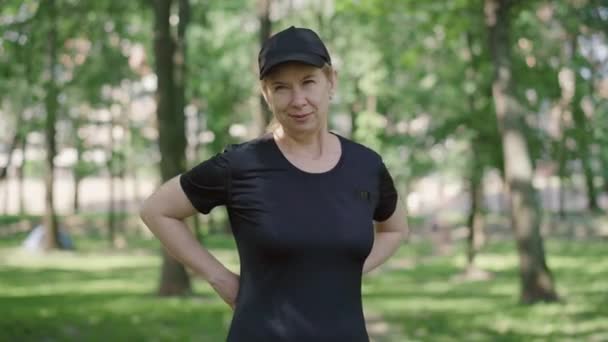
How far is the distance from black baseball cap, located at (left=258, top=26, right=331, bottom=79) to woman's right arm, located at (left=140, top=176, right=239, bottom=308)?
540mm

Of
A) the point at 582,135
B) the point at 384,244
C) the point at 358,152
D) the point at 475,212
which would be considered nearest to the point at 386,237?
the point at 384,244

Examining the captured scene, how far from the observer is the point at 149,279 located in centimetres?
2444

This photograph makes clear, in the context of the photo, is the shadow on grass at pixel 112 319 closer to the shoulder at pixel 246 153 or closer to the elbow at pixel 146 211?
the elbow at pixel 146 211

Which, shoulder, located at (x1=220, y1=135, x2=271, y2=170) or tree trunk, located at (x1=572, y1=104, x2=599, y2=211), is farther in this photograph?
tree trunk, located at (x1=572, y1=104, x2=599, y2=211)

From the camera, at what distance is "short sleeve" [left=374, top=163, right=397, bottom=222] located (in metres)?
3.85

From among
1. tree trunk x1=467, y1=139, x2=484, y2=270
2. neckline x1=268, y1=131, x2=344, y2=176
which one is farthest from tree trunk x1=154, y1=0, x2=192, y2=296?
neckline x1=268, y1=131, x2=344, y2=176

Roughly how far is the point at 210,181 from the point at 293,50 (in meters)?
0.53

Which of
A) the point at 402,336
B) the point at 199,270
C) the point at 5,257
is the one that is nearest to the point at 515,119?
the point at 402,336

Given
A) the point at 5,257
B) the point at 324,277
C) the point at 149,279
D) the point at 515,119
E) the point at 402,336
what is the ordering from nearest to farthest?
1. the point at 324,277
2. the point at 402,336
3. the point at 515,119
4. the point at 149,279
5. the point at 5,257

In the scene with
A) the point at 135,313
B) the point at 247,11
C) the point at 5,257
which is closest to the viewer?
the point at 135,313

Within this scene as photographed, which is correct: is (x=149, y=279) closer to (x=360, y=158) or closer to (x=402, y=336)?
(x=402, y=336)

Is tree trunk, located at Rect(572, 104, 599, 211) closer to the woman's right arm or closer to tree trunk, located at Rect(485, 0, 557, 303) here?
tree trunk, located at Rect(485, 0, 557, 303)

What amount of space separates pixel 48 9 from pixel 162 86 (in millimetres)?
4045

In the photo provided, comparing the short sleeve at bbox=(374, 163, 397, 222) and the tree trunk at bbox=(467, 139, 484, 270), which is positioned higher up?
the short sleeve at bbox=(374, 163, 397, 222)
